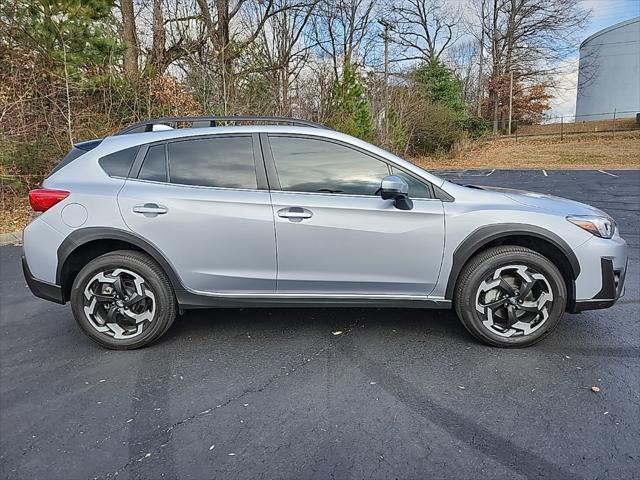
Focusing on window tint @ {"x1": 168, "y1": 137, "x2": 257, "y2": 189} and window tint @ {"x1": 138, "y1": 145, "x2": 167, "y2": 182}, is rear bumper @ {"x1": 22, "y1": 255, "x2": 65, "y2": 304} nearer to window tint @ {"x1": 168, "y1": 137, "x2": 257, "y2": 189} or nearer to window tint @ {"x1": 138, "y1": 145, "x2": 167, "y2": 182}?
window tint @ {"x1": 138, "y1": 145, "x2": 167, "y2": 182}

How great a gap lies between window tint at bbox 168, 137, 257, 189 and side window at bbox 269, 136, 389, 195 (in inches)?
8.3

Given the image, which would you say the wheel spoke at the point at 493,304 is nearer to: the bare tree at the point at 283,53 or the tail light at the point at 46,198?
the tail light at the point at 46,198

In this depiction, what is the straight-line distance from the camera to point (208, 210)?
121 inches

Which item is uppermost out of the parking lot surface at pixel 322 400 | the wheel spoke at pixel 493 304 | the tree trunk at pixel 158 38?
the tree trunk at pixel 158 38

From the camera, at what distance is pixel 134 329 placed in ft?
10.7

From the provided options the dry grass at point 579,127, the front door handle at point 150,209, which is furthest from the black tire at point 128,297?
the dry grass at point 579,127

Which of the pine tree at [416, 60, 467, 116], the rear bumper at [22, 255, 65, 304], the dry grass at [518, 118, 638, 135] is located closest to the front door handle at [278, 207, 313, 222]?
the rear bumper at [22, 255, 65, 304]

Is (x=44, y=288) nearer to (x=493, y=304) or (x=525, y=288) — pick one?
(x=493, y=304)

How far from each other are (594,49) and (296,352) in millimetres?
52732

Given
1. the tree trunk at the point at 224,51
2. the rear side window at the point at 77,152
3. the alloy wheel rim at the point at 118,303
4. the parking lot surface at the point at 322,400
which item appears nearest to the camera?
the parking lot surface at the point at 322,400

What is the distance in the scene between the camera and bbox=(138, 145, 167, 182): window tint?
3.17 m

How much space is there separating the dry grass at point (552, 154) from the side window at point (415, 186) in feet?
71.9

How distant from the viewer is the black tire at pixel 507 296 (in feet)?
10.1

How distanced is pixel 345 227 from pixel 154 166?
1.43 metres
